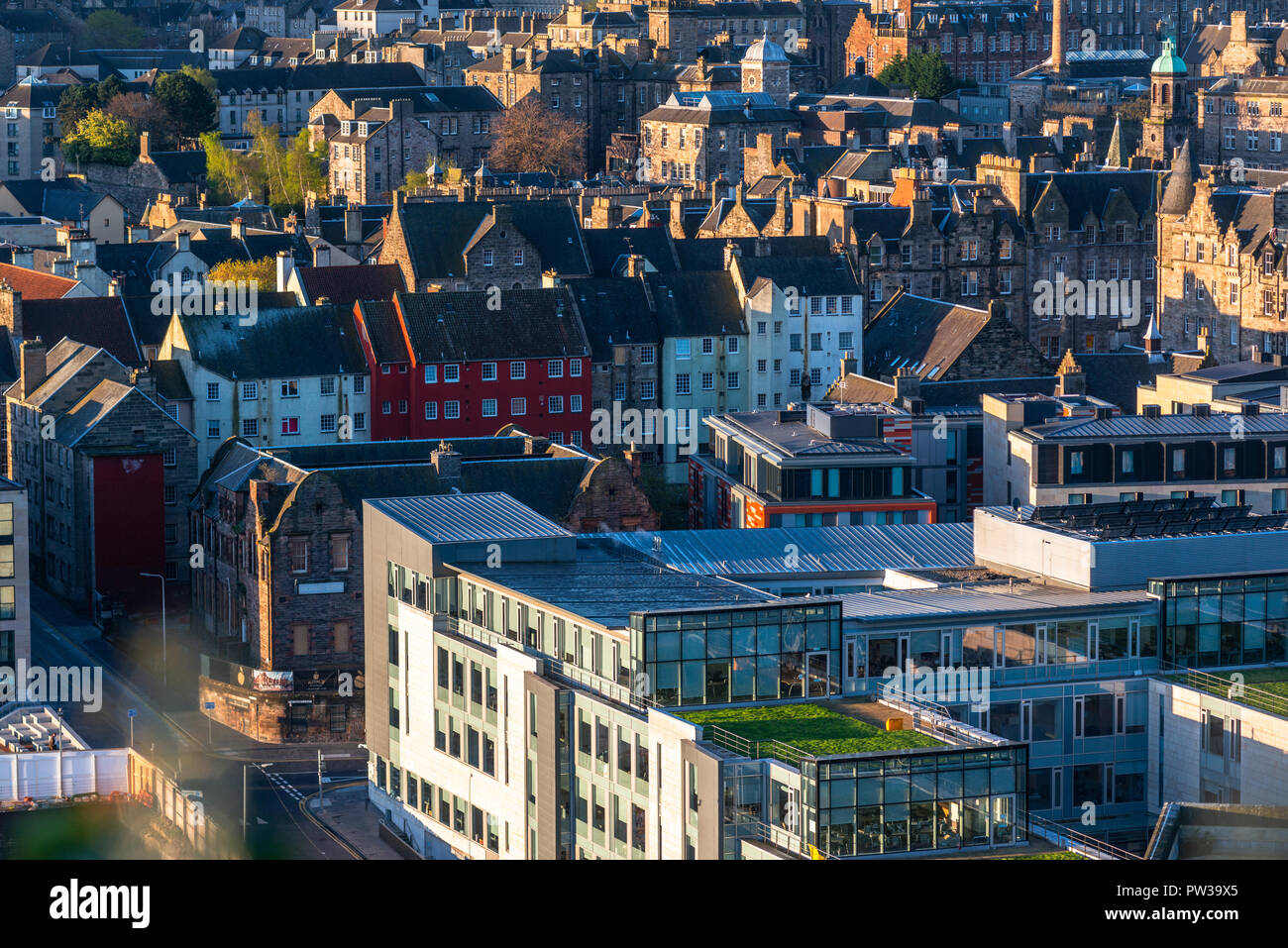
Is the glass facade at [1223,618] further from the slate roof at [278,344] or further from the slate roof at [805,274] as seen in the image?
the slate roof at [805,274]

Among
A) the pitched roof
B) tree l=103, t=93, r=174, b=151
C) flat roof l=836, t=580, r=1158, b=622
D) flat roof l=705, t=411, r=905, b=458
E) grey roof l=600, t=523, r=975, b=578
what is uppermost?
tree l=103, t=93, r=174, b=151

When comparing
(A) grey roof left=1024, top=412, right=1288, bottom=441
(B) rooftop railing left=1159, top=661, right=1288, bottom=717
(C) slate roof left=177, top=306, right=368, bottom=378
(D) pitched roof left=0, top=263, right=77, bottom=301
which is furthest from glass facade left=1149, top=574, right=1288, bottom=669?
(D) pitched roof left=0, top=263, right=77, bottom=301

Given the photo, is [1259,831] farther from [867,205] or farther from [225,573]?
[867,205]

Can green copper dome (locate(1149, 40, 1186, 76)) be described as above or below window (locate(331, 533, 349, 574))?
above

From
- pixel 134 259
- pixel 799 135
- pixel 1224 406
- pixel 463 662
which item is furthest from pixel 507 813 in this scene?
pixel 799 135

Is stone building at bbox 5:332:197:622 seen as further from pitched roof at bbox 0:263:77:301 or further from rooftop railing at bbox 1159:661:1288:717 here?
rooftop railing at bbox 1159:661:1288:717
